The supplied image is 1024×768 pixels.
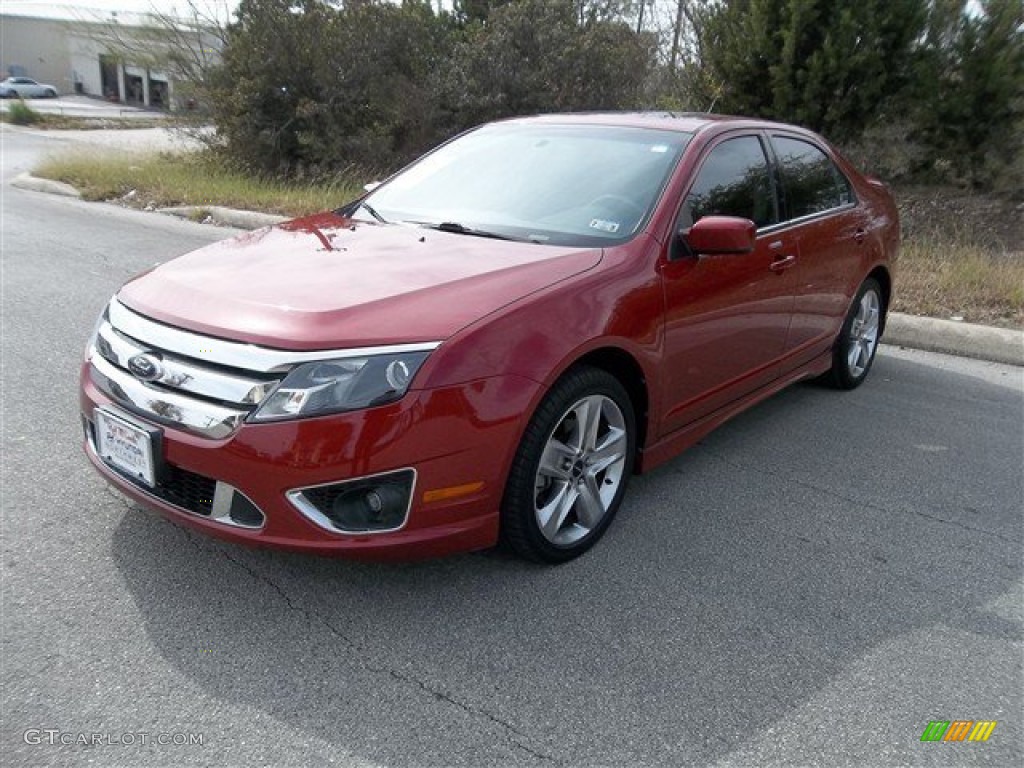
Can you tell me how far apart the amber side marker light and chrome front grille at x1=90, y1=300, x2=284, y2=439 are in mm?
568

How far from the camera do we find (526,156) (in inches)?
154

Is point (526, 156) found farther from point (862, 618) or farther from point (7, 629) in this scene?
point (7, 629)

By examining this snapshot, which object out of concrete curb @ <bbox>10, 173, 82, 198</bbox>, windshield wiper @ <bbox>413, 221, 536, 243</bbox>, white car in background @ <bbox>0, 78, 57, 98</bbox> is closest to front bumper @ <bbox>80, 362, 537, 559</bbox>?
windshield wiper @ <bbox>413, 221, 536, 243</bbox>

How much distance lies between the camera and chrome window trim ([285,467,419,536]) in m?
2.47

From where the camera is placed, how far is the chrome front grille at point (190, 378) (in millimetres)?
2488

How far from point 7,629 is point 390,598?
117 centimetres

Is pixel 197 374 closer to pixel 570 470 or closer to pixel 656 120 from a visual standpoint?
pixel 570 470


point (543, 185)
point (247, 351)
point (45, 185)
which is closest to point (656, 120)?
point (543, 185)

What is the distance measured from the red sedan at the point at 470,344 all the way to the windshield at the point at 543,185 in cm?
1

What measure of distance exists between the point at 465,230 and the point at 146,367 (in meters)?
1.39

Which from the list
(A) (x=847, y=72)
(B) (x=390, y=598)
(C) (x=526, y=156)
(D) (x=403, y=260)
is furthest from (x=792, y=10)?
(B) (x=390, y=598)

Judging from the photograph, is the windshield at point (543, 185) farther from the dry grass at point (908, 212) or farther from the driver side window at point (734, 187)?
the dry grass at point (908, 212)

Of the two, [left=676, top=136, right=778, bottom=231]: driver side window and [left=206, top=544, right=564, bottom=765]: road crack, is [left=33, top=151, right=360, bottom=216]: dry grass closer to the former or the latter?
[left=676, top=136, right=778, bottom=231]: driver side window

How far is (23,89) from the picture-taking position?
171 ft
